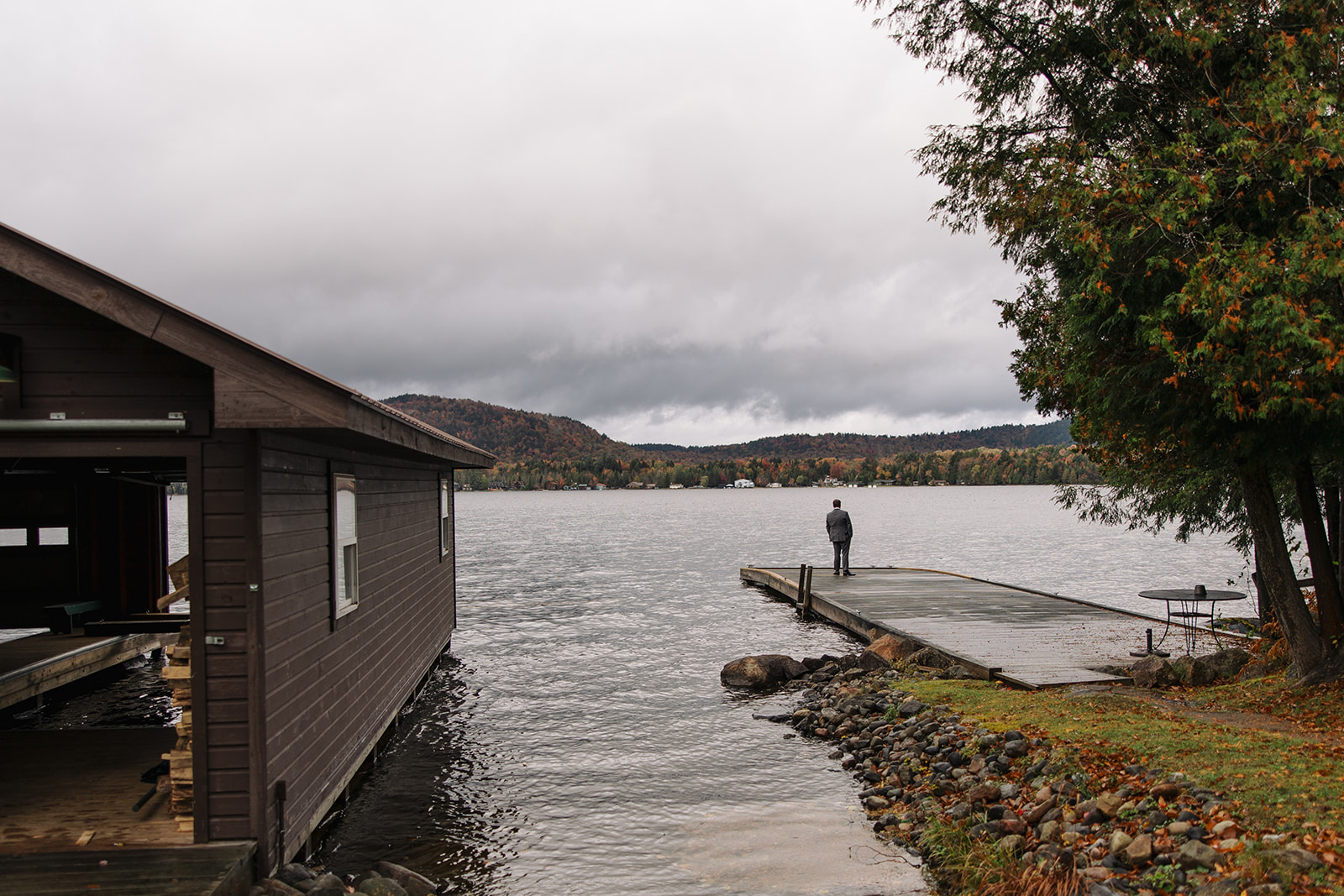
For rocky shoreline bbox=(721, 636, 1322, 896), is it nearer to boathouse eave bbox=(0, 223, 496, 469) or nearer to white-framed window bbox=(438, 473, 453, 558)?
boathouse eave bbox=(0, 223, 496, 469)

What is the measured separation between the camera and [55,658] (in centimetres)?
1164

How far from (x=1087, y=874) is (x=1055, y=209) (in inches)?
250

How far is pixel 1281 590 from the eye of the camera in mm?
9820

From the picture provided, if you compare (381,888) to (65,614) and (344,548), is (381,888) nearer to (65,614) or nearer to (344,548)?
(344,548)

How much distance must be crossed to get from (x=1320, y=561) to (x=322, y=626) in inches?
433

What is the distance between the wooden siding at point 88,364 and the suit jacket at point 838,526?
18.7 metres

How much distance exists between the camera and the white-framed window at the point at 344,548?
775 cm

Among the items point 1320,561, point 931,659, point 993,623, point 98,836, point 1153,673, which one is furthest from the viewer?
point 993,623

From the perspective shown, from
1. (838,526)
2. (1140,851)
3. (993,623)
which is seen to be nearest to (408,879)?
(1140,851)

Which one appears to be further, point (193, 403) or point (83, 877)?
point (193, 403)

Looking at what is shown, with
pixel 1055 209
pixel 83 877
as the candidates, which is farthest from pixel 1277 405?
pixel 83 877

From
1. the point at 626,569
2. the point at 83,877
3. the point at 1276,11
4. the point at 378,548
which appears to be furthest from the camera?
the point at 626,569

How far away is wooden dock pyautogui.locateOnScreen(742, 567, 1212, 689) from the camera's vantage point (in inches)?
475

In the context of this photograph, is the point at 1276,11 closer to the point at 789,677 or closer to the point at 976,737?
the point at 976,737
